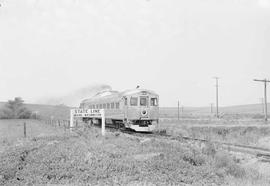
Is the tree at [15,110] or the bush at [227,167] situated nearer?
the bush at [227,167]

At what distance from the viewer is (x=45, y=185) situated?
8867 millimetres

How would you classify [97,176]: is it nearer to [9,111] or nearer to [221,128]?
[221,128]

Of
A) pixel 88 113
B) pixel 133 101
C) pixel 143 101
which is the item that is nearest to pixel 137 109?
pixel 133 101

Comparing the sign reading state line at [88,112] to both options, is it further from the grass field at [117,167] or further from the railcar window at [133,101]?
the grass field at [117,167]

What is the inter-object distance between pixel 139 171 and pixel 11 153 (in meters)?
5.40

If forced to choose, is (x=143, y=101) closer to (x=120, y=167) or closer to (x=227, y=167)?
(x=227, y=167)

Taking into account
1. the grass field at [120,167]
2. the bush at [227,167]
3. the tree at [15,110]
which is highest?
the tree at [15,110]

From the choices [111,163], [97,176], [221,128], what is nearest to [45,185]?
[97,176]

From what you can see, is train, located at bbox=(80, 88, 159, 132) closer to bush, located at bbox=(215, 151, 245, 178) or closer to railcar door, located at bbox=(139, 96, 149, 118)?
railcar door, located at bbox=(139, 96, 149, 118)

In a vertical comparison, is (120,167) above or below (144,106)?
below

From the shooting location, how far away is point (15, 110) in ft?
233

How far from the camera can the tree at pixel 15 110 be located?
70.4 metres

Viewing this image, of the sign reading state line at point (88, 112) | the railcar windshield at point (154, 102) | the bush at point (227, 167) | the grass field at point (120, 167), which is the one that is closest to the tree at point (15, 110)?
the railcar windshield at point (154, 102)

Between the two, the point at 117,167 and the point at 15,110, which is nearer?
the point at 117,167
